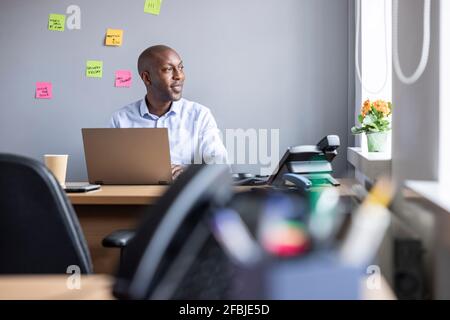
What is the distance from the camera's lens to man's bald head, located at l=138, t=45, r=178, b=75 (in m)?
2.75

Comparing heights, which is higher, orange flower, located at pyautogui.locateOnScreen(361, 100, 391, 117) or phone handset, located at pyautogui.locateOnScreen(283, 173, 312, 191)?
orange flower, located at pyautogui.locateOnScreen(361, 100, 391, 117)

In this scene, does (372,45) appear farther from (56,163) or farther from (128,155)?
(56,163)

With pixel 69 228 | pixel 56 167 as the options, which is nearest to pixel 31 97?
pixel 56 167

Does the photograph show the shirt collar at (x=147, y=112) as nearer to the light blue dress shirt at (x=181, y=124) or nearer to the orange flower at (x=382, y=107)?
the light blue dress shirt at (x=181, y=124)

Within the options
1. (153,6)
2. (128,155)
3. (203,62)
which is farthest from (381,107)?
(153,6)

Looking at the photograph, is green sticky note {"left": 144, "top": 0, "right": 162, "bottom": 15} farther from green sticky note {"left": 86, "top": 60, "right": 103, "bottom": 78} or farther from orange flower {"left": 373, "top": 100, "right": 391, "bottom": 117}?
orange flower {"left": 373, "top": 100, "right": 391, "bottom": 117}

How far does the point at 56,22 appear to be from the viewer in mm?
3092

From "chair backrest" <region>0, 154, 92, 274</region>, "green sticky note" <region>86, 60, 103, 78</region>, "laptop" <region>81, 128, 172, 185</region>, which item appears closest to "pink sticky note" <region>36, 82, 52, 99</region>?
"green sticky note" <region>86, 60, 103, 78</region>

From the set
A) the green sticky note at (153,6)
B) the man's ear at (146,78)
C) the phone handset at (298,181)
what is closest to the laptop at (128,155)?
the phone handset at (298,181)

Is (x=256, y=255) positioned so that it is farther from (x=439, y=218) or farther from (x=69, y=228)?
(x=69, y=228)

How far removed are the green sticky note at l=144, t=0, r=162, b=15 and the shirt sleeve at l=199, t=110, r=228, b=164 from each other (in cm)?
73

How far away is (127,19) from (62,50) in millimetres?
402

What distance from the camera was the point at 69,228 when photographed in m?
0.94
